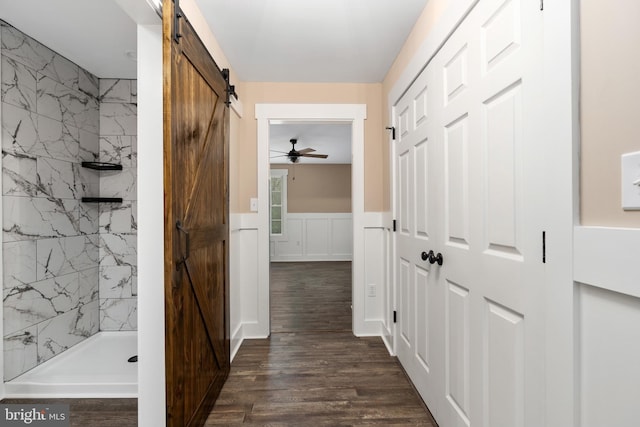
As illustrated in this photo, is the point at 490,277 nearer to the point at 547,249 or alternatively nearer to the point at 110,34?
the point at 547,249

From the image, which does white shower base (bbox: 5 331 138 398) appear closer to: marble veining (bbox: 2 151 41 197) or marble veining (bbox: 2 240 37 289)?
marble veining (bbox: 2 240 37 289)

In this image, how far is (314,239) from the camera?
733 centimetres

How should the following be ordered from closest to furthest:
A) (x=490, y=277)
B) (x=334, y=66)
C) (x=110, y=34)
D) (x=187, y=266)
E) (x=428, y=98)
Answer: (x=490, y=277), (x=187, y=266), (x=428, y=98), (x=110, y=34), (x=334, y=66)

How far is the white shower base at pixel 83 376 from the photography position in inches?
75.1

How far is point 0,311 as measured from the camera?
1.88 metres

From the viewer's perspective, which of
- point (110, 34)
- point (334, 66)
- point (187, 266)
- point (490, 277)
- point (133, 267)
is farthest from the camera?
point (133, 267)

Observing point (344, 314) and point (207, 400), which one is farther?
point (344, 314)

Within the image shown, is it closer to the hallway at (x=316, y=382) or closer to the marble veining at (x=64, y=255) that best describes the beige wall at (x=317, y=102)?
the hallway at (x=316, y=382)

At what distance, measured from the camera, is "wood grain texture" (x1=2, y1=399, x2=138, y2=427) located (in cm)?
167

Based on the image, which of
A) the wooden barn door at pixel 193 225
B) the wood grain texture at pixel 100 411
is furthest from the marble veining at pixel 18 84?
the wood grain texture at pixel 100 411

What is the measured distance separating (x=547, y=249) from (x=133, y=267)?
9.95 feet

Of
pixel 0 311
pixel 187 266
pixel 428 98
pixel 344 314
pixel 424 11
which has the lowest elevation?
pixel 344 314

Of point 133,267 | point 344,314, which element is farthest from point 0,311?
point 344,314

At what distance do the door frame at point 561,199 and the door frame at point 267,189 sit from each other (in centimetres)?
192
